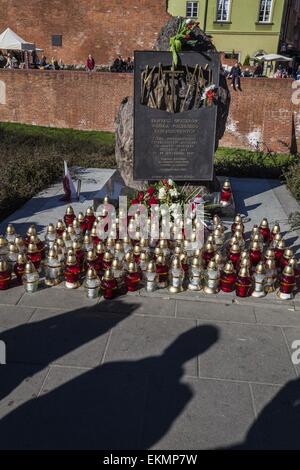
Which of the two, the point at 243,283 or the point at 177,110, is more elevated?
the point at 177,110

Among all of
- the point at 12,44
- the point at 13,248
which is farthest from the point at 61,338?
the point at 12,44

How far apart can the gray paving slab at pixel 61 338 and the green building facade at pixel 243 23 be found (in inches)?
1358

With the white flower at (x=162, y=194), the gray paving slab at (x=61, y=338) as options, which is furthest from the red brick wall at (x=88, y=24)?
the gray paving slab at (x=61, y=338)

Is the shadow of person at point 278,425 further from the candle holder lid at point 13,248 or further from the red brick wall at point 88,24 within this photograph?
the red brick wall at point 88,24

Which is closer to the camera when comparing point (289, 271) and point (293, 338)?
point (293, 338)

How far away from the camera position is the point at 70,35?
98.9 ft

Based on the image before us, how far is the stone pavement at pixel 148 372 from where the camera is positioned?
3547 mm

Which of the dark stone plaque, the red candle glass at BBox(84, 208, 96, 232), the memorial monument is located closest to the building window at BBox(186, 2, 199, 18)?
the memorial monument

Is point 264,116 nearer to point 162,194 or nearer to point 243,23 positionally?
point 162,194

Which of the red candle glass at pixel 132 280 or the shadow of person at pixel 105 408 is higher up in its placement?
the red candle glass at pixel 132 280

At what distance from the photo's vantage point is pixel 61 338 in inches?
187

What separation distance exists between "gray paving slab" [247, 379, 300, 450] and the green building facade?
35.3 m

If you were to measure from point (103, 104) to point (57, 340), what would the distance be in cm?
1843
